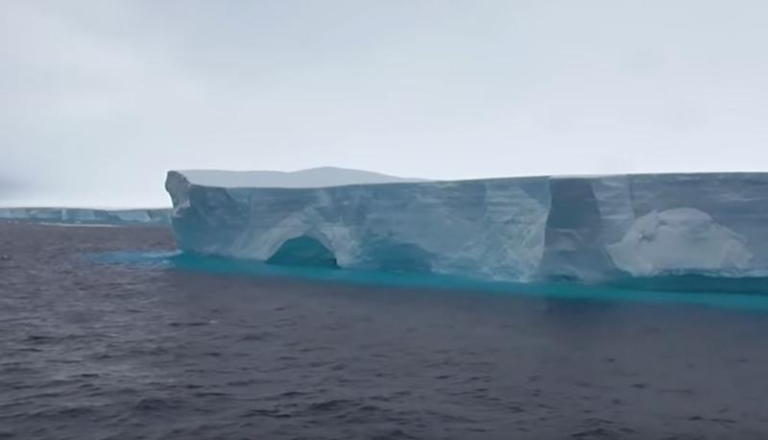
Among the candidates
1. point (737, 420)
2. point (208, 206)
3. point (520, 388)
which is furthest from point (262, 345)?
point (208, 206)

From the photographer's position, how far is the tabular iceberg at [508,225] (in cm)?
1716

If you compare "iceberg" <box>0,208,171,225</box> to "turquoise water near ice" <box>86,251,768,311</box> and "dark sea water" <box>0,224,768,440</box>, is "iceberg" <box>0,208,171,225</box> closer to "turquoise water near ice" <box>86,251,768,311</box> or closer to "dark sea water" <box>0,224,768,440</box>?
"turquoise water near ice" <box>86,251,768,311</box>

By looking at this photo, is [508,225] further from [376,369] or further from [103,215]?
[103,215]

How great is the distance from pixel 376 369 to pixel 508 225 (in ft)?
37.6

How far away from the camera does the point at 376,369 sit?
9.52m

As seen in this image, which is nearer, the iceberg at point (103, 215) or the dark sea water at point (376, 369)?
the dark sea water at point (376, 369)

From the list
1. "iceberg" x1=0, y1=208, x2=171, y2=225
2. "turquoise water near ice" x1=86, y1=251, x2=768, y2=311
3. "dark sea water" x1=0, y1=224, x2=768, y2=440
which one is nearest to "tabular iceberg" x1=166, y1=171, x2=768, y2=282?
"turquoise water near ice" x1=86, y1=251, x2=768, y2=311

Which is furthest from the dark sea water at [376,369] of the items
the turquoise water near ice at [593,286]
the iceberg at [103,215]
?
the iceberg at [103,215]

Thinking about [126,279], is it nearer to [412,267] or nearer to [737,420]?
[412,267]

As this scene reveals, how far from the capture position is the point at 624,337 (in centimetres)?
1212

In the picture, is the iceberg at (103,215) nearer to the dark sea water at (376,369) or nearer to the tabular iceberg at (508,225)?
the tabular iceberg at (508,225)

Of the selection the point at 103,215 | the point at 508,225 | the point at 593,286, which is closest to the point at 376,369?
the point at 508,225

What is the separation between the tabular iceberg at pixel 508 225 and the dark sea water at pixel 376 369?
2075 mm

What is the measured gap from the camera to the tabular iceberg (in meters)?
17.2
